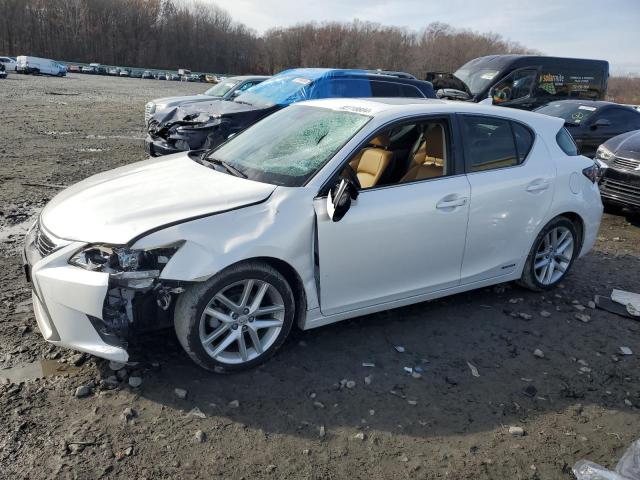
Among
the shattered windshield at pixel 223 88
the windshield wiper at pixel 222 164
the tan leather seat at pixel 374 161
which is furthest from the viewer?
the shattered windshield at pixel 223 88

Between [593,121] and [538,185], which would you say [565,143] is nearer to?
[538,185]

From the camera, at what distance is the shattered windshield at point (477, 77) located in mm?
12867

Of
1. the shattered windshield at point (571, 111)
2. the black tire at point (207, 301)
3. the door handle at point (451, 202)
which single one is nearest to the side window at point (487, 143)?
the door handle at point (451, 202)

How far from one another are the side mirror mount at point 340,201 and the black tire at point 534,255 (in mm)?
2113

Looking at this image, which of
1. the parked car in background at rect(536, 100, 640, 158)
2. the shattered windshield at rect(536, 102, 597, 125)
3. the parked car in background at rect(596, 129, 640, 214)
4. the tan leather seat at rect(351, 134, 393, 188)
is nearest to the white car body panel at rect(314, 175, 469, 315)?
the tan leather seat at rect(351, 134, 393, 188)

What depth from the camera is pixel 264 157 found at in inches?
151

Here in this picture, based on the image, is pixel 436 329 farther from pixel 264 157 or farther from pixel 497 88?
pixel 497 88

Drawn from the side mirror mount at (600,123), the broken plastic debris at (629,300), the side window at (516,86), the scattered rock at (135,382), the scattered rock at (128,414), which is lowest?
the scattered rock at (128,414)

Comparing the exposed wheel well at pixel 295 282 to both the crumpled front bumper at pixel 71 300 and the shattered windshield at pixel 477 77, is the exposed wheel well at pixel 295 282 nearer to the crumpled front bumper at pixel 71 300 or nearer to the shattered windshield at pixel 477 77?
the crumpled front bumper at pixel 71 300

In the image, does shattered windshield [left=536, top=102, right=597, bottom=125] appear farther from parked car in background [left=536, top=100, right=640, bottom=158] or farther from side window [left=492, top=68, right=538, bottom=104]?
side window [left=492, top=68, right=538, bottom=104]

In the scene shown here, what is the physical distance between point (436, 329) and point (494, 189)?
1171mm

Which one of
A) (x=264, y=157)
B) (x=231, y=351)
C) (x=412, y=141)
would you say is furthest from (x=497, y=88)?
(x=231, y=351)

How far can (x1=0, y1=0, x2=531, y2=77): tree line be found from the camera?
264ft

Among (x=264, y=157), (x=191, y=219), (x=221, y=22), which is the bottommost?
(x=191, y=219)
